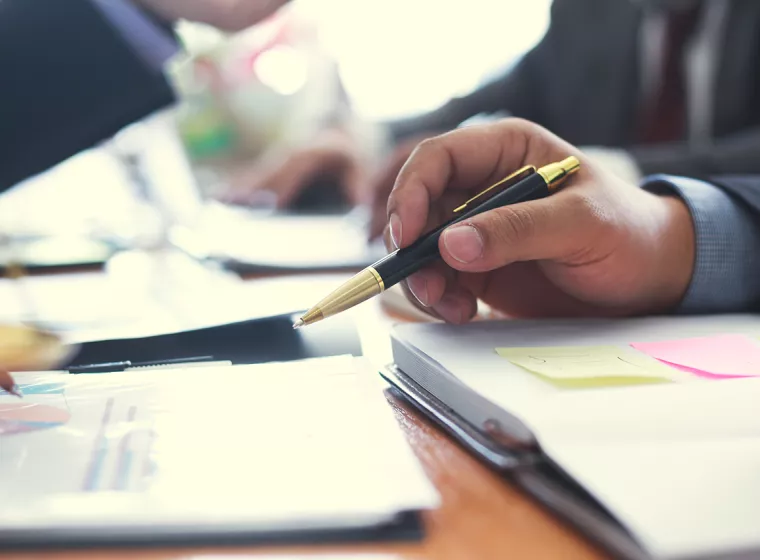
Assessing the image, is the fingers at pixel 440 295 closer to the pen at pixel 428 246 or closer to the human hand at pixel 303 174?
the pen at pixel 428 246

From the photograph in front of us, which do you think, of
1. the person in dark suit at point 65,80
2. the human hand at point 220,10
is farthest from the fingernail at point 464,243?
the human hand at point 220,10

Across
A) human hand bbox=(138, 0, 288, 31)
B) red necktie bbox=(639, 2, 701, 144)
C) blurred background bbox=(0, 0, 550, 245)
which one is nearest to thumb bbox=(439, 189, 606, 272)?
human hand bbox=(138, 0, 288, 31)

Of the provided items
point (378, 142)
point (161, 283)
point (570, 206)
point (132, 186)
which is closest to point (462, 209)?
point (570, 206)

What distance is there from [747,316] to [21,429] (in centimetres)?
45

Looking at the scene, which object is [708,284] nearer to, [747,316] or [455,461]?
[747,316]

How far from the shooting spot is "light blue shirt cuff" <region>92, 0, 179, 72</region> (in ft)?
2.12

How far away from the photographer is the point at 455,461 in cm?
30

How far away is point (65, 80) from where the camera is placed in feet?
2.09

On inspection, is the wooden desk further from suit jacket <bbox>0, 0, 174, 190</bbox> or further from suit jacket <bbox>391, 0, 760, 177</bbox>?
suit jacket <bbox>391, 0, 760, 177</bbox>

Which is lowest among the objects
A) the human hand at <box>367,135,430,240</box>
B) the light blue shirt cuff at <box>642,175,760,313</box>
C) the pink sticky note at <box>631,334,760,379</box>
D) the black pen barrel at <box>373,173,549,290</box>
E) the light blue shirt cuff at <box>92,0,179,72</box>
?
the pink sticky note at <box>631,334,760,379</box>

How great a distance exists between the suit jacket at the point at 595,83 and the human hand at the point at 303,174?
264 mm

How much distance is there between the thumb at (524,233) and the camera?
1.25 ft

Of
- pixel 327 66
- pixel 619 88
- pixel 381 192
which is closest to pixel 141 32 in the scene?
pixel 381 192

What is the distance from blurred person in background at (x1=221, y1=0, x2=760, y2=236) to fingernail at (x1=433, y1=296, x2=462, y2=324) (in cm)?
81
